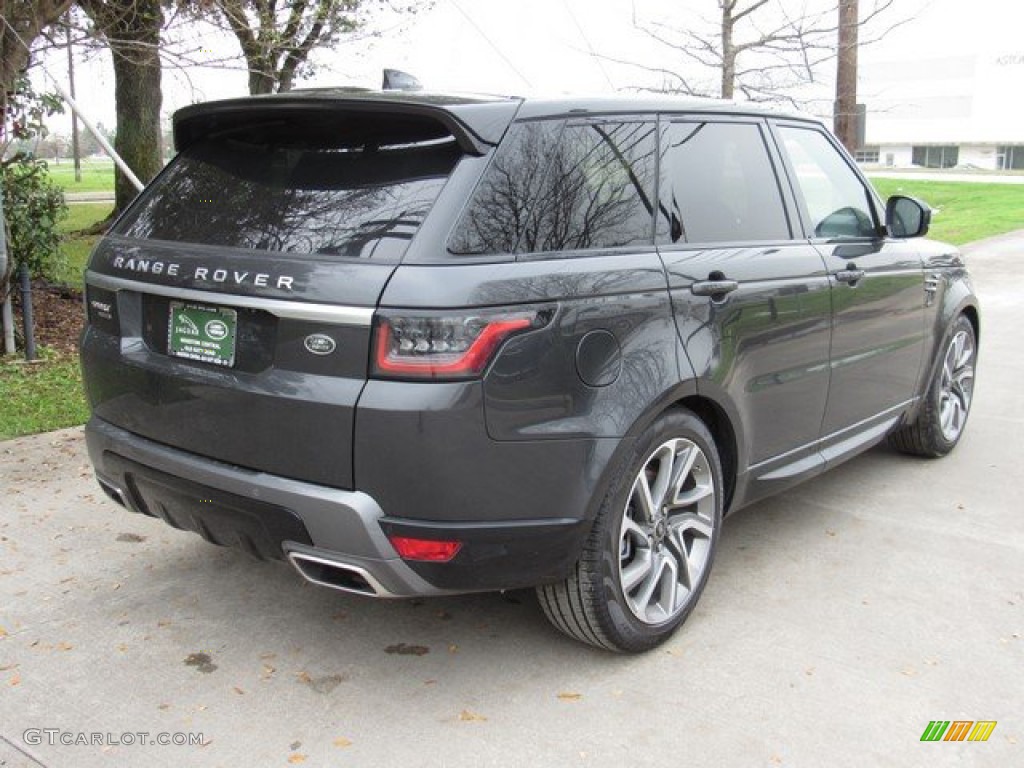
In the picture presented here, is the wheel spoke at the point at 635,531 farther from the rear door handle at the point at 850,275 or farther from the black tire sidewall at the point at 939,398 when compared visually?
the black tire sidewall at the point at 939,398

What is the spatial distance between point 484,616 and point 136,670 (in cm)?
122

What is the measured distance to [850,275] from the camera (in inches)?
170

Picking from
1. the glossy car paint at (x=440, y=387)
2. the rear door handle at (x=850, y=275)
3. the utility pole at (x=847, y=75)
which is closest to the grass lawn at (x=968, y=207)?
the utility pole at (x=847, y=75)

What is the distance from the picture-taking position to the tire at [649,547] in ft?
10.4

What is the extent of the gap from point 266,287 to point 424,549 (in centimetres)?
88

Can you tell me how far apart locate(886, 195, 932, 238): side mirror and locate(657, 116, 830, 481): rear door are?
3.09 feet

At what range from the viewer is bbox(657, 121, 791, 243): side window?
3.58m

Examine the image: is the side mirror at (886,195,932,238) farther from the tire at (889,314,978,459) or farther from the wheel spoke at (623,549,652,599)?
the wheel spoke at (623,549,652,599)

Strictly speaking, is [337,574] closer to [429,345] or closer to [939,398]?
[429,345]

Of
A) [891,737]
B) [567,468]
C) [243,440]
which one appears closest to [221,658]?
[243,440]

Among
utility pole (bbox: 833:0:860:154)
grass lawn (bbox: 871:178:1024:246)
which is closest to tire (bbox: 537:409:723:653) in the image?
utility pole (bbox: 833:0:860:154)

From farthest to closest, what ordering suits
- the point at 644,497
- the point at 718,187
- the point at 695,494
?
the point at 718,187 → the point at 695,494 → the point at 644,497

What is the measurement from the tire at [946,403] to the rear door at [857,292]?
421 mm

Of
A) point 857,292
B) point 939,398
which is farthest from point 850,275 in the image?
point 939,398
